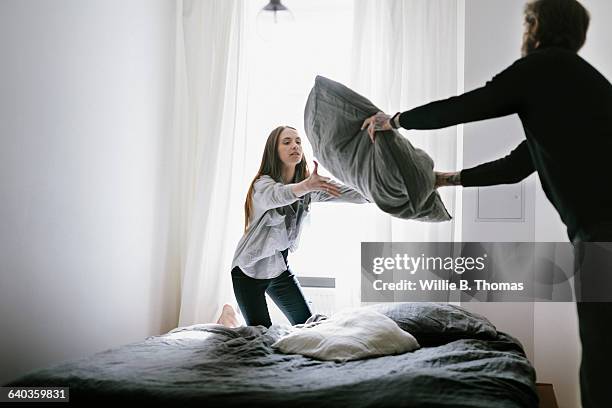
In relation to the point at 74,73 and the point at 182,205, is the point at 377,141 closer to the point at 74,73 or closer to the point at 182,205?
the point at 74,73

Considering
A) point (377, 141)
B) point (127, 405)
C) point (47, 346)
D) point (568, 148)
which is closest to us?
point (568, 148)

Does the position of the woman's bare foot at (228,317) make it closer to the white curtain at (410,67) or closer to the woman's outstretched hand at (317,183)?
the white curtain at (410,67)

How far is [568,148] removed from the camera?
156 cm

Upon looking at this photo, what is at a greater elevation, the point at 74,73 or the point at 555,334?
the point at 74,73

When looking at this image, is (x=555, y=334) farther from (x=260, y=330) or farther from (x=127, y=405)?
(x=127, y=405)

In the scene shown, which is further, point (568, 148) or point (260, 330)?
point (260, 330)

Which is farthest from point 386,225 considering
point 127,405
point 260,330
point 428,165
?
point 127,405

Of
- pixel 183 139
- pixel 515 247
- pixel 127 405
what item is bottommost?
pixel 127 405

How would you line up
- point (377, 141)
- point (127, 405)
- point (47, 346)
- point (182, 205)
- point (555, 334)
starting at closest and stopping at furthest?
point (127, 405) < point (377, 141) < point (47, 346) < point (555, 334) < point (182, 205)

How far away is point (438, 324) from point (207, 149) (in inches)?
67.1

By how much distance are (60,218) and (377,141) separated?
4.87ft

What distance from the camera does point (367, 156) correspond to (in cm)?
215

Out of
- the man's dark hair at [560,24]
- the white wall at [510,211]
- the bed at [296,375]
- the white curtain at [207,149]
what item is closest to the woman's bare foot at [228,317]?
the white curtain at [207,149]
